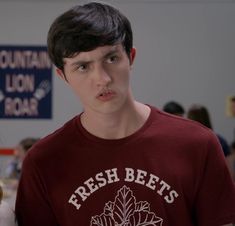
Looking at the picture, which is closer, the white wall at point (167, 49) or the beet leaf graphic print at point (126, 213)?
the beet leaf graphic print at point (126, 213)

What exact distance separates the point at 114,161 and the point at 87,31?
31cm

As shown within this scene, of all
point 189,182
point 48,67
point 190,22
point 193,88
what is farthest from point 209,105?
point 189,182

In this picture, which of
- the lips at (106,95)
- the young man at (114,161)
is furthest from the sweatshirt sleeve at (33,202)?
the lips at (106,95)

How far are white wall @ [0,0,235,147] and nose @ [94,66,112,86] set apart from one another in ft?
15.7

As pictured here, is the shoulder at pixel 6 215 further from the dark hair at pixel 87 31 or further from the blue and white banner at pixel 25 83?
the blue and white banner at pixel 25 83

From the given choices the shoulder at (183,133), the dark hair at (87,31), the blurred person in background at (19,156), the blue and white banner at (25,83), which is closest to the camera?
the dark hair at (87,31)

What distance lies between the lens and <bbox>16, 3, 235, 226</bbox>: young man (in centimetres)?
125

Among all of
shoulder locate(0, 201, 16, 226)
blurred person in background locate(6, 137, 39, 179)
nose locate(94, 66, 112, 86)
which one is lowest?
blurred person in background locate(6, 137, 39, 179)

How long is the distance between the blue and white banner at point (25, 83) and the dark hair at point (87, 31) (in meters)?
4.78

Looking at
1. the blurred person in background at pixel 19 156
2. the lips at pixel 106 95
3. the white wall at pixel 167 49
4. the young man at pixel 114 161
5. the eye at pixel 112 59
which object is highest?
the eye at pixel 112 59

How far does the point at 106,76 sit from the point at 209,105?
4.96 m

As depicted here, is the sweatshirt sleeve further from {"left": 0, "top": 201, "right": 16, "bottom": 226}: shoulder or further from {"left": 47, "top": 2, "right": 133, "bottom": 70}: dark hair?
{"left": 47, "top": 2, "right": 133, "bottom": 70}: dark hair

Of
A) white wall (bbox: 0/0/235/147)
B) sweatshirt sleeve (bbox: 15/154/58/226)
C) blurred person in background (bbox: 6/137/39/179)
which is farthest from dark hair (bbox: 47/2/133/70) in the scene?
white wall (bbox: 0/0/235/147)

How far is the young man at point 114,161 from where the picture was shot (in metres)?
1.25
